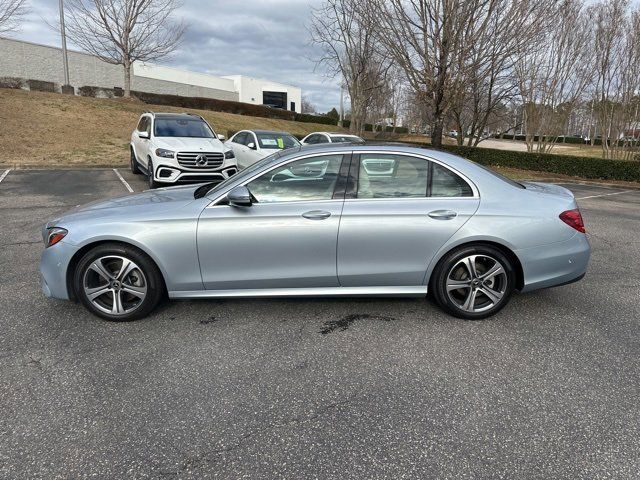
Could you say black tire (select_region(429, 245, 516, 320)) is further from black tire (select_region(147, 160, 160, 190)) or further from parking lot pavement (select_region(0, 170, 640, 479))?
black tire (select_region(147, 160, 160, 190))

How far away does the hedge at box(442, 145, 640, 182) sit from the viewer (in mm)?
16875

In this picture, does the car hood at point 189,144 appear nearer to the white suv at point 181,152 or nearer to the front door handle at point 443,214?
the white suv at point 181,152

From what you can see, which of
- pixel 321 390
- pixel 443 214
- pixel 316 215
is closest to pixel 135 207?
pixel 316 215

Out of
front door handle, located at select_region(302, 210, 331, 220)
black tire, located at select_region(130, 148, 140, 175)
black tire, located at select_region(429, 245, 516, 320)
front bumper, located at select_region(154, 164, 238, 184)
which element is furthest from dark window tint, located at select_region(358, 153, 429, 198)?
black tire, located at select_region(130, 148, 140, 175)

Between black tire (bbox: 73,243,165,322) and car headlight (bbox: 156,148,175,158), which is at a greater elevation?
car headlight (bbox: 156,148,175,158)

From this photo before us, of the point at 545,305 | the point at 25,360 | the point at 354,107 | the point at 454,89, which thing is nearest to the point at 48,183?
the point at 25,360

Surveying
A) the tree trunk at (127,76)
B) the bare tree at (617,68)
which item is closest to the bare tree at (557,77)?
the bare tree at (617,68)

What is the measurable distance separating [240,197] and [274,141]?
9066mm

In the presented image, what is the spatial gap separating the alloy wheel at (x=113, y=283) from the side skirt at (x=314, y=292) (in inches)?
11.9

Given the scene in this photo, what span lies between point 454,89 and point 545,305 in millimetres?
12105

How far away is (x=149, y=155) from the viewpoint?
936 centimetres

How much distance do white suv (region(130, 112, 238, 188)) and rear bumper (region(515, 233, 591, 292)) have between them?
6.39 metres

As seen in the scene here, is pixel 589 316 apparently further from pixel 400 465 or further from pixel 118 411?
pixel 118 411

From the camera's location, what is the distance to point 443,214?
3.39 meters
